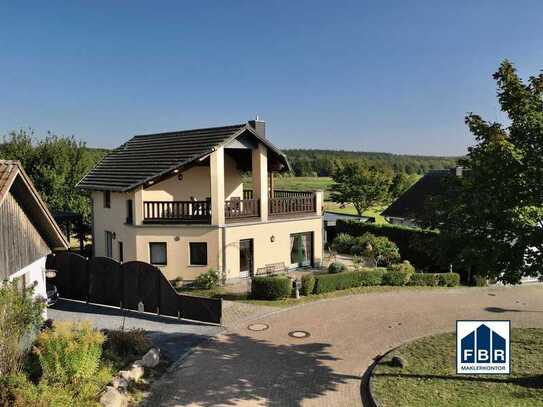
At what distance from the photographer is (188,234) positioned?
23750 millimetres

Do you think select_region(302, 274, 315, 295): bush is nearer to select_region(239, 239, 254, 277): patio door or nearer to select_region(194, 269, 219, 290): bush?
select_region(239, 239, 254, 277): patio door

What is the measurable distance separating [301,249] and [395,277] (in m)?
5.89

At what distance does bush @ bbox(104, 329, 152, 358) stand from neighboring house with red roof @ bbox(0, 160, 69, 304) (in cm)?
326

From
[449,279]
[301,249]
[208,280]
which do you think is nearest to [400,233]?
[449,279]

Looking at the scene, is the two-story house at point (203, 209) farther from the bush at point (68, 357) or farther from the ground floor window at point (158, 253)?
the bush at point (68, 357)

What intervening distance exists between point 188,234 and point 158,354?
33.8 ft

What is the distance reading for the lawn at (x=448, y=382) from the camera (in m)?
11.0

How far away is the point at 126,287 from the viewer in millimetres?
19609

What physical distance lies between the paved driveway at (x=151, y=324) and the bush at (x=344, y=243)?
1836 centimetres

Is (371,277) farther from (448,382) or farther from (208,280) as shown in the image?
(448,382)

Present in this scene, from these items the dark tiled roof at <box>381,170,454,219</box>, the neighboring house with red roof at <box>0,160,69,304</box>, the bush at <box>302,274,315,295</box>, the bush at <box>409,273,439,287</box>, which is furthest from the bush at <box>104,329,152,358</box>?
the dark tiled roof at <box>381,170,454,219</box>

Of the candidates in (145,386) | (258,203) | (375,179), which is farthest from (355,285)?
(375,179)

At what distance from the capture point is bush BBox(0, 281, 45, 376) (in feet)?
34.9

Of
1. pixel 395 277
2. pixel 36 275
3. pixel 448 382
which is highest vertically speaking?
pixel 36 275
